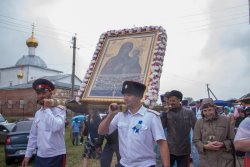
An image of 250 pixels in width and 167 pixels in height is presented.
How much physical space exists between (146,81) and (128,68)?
0.46m

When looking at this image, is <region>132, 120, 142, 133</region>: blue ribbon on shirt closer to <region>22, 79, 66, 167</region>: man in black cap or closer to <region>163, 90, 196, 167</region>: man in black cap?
<region>22, 79, 66, 167</region>: man in black cap

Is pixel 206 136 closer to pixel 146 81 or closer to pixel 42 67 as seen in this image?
pixel 146 81

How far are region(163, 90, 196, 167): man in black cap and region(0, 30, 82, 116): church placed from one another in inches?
1376

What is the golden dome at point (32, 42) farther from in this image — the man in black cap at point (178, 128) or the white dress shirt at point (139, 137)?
the white dress shirt at point (139, 137)

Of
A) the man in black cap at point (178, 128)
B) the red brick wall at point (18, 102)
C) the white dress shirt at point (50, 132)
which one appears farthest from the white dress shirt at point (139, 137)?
the red brick wall at point (18, 102)

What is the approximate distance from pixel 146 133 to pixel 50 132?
1.53m

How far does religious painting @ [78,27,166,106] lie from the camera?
4844mm

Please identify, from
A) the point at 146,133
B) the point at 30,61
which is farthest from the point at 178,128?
the point at 30,61

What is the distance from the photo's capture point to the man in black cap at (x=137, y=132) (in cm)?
336

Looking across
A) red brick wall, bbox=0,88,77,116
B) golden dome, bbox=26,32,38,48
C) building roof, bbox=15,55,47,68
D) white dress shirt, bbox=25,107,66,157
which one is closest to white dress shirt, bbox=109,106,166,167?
white dress shirt, bbox=25,107,66,157

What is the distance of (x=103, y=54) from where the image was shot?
17.6ft

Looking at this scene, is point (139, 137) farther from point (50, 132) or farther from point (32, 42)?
point (32, 42)

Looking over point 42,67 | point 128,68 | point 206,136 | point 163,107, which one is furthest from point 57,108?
point 42,67

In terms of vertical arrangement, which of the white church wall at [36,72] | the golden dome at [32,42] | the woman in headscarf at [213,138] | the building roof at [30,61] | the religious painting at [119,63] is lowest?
the woman in headscarf at [213,138]
